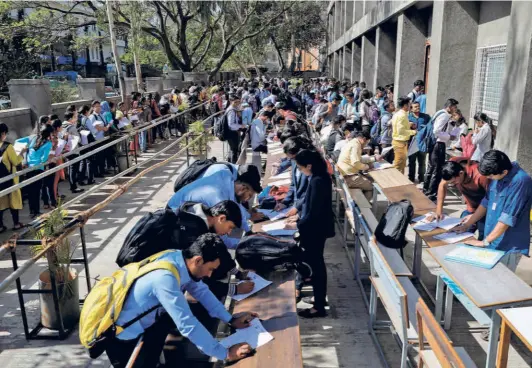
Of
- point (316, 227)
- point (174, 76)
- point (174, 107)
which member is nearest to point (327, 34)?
point (174, 76)

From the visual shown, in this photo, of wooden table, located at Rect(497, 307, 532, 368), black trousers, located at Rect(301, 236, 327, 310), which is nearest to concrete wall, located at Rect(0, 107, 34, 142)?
black trousers, located at Rect(301, 236, 327, 310)

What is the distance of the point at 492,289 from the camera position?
151 inches

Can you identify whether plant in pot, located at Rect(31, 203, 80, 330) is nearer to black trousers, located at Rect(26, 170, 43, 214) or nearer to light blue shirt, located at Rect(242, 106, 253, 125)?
black trousers, located at Rect(26, 170, 43, 214)

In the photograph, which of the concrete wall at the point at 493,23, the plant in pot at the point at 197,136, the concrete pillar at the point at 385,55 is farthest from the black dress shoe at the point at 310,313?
the concrete pillar at the point at 385,55

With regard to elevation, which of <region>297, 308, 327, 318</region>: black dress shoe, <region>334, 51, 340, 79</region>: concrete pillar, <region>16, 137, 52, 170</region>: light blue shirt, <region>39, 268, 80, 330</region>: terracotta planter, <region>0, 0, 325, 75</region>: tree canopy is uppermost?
<region>0, 0, 325, 75</region>: tree canopy

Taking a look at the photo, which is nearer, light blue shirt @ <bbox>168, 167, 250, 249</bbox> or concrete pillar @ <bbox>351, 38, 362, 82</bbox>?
light blue shirt @ <bbox>168, 167, 250, 249</bbox>

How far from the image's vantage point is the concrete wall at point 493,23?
32.7ft

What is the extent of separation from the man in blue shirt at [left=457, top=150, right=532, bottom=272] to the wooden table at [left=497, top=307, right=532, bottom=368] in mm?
1181

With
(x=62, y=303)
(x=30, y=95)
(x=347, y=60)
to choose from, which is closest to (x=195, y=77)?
(x=347, y=60)

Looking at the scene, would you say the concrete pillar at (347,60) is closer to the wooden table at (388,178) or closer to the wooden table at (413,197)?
the wooden table at (388,178)

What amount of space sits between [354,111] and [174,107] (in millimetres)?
7357

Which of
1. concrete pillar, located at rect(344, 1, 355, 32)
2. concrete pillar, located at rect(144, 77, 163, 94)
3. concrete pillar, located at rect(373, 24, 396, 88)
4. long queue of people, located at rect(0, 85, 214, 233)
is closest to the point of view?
long queue of people, located at rect(0, 85, 214, 233)

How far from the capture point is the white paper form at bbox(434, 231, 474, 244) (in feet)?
16.1

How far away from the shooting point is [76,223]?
16.3 feet
